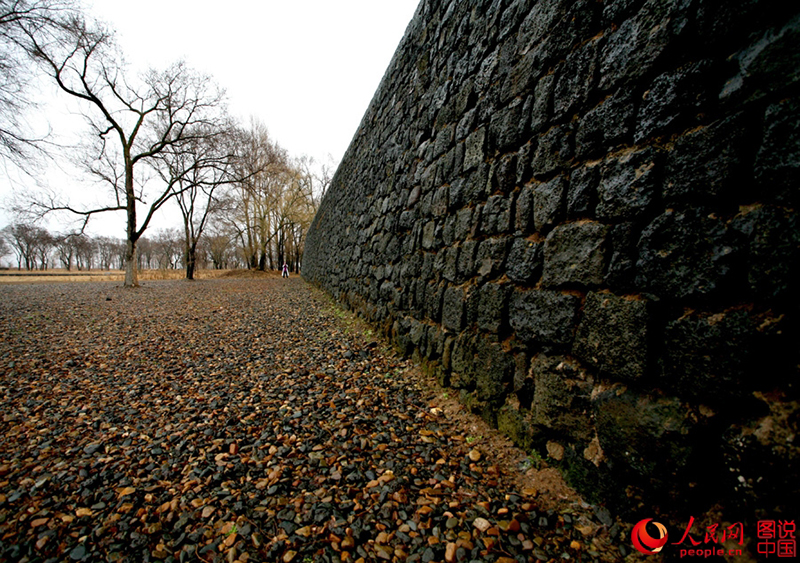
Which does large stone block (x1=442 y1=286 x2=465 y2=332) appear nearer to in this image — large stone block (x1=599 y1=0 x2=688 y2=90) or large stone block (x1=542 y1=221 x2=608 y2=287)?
large stone block (x1=542 y1=221 x2=608 y2=287)

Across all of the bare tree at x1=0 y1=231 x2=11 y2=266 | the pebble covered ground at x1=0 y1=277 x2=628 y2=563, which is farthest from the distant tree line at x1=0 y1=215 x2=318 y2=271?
the pebble covered ground at x1=0 y1=277 x2=628 y2=563

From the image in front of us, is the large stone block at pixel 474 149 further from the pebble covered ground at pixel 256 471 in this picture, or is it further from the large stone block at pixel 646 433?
the pebble covered ground at pixel 256 471

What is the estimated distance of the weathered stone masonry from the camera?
1.04m

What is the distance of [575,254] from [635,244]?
11.7 inches

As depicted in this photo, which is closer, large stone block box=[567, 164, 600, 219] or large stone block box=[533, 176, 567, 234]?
large stone block box=[567, 164, 600, 219]

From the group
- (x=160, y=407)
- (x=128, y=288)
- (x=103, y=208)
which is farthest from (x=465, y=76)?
(x=103, y=208)

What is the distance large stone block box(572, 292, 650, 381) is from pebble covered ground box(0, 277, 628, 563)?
2.33 feet

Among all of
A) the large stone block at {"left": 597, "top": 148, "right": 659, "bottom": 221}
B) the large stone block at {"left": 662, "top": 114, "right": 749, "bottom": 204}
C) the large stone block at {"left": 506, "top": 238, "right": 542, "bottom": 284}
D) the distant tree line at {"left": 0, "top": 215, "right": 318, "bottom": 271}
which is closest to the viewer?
the large stone block at {"left": 662, "top": 114, "right": 749, "bottom": 204}

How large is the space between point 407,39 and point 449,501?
18.1ft

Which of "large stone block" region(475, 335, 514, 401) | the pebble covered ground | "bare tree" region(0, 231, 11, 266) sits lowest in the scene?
the pebble covered ground

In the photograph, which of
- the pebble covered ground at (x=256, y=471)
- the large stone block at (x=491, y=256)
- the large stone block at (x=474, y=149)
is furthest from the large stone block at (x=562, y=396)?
the large stone block at (x=474, y=149)

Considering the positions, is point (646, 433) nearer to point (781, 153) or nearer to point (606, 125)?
A: point (781, 153)

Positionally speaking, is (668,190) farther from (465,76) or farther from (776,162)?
(465,76)

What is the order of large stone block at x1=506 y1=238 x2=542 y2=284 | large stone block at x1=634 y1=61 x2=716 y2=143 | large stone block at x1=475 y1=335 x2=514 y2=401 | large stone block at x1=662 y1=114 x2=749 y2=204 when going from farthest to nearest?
large stone block at x1=475 y1=335 x2=514 y2=401, large stone block at x1=506 y1=238 x2=542 y2=284, large stone block at x1=634 y1=61 x2=716 y2=143, large stone block at x1=662 y1=114 x2=749 y2=204
